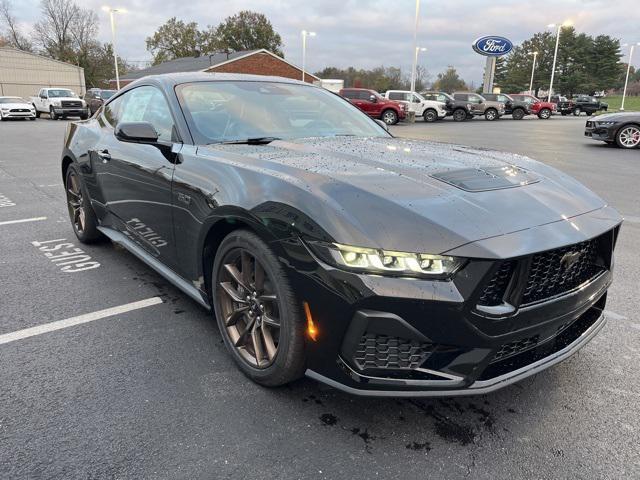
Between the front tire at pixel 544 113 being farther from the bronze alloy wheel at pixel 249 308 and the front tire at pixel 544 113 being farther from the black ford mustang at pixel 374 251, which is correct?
the bronze alloy wheel at pixel 249 308

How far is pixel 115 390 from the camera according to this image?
246 cm

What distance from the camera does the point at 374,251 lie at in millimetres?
1855

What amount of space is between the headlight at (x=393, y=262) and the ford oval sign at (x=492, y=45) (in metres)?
42.2

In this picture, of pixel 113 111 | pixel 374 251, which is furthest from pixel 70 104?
pixel 374 251

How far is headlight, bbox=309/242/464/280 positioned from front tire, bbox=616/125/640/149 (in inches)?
603

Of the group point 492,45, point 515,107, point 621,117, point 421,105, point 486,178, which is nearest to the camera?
point 486,178

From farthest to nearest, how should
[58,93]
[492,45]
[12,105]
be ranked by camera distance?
[492,45], [58,93], [12,105]

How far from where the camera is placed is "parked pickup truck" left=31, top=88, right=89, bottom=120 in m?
29.7

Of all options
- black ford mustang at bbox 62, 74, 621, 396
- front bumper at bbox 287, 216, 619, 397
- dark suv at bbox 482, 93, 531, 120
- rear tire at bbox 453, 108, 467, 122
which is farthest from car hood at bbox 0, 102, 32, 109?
front bumper at bbox 287, 216, 619, 397

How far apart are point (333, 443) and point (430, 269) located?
2.89 ft

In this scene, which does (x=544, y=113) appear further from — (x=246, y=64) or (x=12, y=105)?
(x=12, y=105)

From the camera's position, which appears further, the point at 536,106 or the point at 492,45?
the point at 492,45

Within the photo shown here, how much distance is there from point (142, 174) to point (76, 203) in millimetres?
2062

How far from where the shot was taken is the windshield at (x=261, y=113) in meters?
3.11
